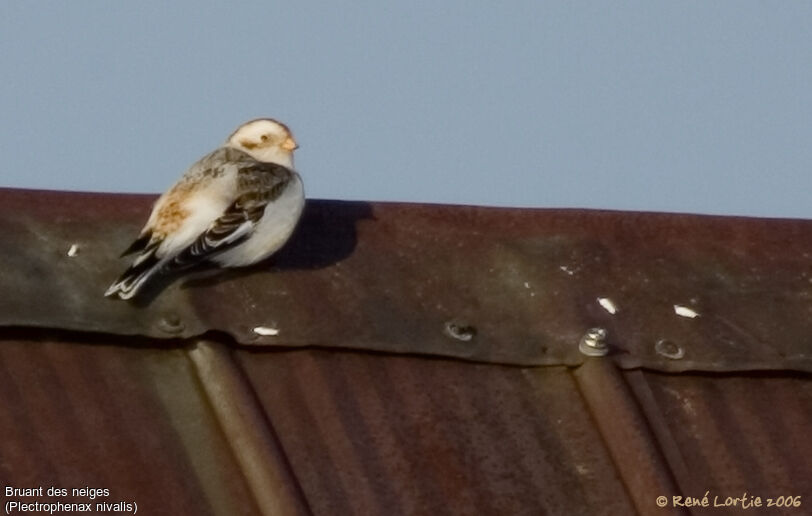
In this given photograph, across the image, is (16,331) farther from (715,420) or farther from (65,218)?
(715,420)

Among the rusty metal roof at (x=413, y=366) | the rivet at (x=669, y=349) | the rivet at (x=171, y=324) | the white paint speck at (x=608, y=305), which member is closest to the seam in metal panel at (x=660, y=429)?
the rusty metal roof at (x=413, y=366)

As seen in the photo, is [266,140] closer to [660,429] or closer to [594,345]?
[594,345]

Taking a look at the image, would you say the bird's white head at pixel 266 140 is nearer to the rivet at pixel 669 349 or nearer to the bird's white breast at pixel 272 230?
the bird's white breast at pixel 272 230

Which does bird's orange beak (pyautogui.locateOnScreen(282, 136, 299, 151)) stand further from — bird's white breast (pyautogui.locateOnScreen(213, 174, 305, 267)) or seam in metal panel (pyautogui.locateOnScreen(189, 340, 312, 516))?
seam in metal panel (pyautogui.locateOnScreen(189, 340, 312, 516))

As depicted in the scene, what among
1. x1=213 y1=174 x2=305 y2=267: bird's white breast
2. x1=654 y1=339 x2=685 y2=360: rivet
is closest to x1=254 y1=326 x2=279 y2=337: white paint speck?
x1=213 y1=174 x2=305 y2=267: bird's white breast

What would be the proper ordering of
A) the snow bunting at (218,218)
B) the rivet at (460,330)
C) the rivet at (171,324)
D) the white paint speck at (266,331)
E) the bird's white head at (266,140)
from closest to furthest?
the rivet at (171,324), the white paint speck at (266,331), the snow bunting at (218,218), the rivet at (460,330), the bird's white head at (266,140)
